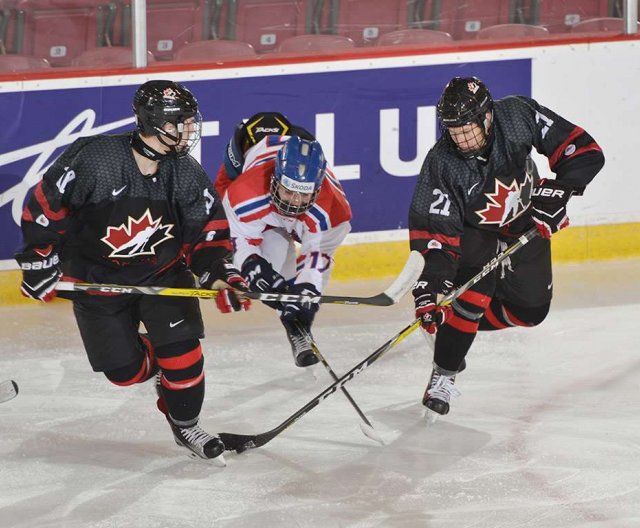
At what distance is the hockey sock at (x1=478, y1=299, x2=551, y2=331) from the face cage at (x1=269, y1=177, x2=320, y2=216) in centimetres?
67

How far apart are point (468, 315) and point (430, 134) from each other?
178 centimetres

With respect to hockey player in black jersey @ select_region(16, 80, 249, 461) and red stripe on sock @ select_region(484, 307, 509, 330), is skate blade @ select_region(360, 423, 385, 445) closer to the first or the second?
hockey player in black jersey @ select_region(16, 80, 249, 461)

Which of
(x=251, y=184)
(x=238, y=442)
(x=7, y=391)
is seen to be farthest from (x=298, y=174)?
(x=7, y=391)

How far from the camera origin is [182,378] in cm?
326

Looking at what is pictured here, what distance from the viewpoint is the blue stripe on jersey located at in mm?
4102

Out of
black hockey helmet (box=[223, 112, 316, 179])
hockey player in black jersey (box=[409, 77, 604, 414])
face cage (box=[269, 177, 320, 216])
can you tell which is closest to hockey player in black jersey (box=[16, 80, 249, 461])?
face cage (box=[269, 177, 320, 216])

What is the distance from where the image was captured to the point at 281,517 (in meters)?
2.91

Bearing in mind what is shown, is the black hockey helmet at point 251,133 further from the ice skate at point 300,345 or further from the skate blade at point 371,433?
the skate blade at point 371,433

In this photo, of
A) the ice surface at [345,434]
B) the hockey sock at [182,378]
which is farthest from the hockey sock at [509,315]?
the hockey sock at [182,378]

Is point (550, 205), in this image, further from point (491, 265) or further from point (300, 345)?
point (300, 345)

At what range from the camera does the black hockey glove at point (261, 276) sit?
4.09m

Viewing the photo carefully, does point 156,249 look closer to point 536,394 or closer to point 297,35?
point 536,394

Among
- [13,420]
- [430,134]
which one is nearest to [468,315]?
[13,420]

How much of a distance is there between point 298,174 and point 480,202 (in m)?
0.57
